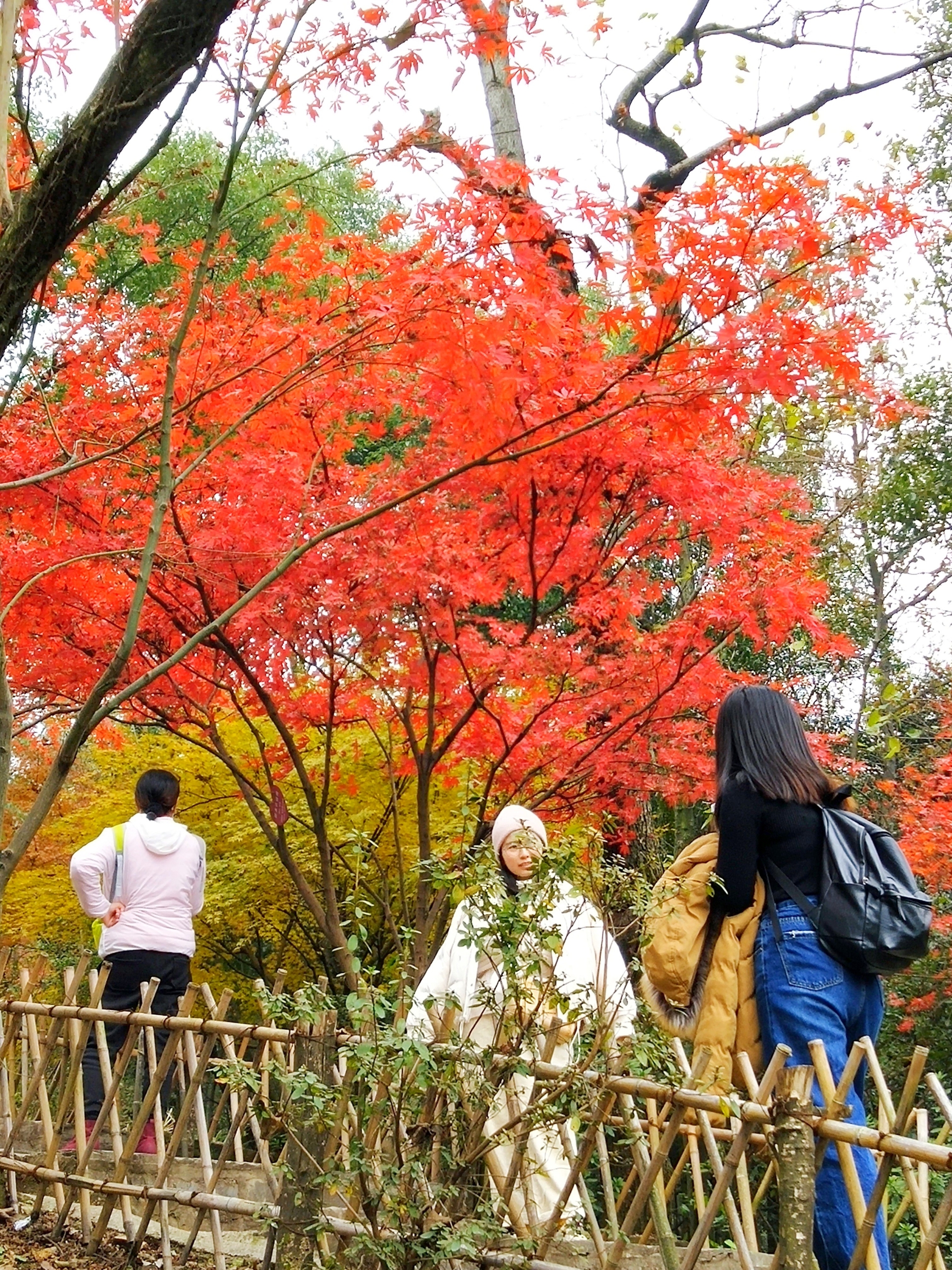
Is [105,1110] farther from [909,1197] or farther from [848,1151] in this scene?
[909,1197]

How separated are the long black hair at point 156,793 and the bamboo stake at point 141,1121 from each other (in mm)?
1138

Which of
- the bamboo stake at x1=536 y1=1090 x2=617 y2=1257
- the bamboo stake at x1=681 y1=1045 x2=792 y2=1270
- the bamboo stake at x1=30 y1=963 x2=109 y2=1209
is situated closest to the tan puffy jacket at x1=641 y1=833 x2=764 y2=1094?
the bamboo stake at x1=681 y1=1045 x2=792 y2=1270

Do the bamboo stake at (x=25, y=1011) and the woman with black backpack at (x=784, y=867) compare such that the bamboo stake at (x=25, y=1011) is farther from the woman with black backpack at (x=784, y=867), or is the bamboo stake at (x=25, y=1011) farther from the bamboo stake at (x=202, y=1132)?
the woman with black backpack at (x=784, y=867)

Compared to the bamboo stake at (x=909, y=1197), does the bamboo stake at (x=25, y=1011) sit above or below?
above

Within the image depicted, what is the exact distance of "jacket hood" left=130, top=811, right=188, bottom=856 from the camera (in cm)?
477

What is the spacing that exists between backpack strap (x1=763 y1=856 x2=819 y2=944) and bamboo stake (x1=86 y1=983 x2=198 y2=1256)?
6.02 ft

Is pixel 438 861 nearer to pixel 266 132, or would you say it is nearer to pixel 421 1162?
pixel 421 1162

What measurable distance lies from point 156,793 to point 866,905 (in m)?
2.97

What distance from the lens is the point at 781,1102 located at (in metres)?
2.22

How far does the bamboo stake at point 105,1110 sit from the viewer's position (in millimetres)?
3869

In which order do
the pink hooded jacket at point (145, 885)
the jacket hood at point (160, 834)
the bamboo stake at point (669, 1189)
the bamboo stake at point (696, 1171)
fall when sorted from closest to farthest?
the bamboo stake at point (696, 1171), the bamboo stake at point (669, 1189), the pink hooded jacket at point (145, 885), the jacket hood at point (160, 834)

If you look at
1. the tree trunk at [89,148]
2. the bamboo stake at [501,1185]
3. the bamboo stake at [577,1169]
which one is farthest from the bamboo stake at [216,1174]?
the tree trunk at [89,148]

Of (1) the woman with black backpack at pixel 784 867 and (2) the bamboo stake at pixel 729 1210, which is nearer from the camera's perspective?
(2) the bamboo stake at pixel 729 1210

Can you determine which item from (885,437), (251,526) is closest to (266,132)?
(885,437)
